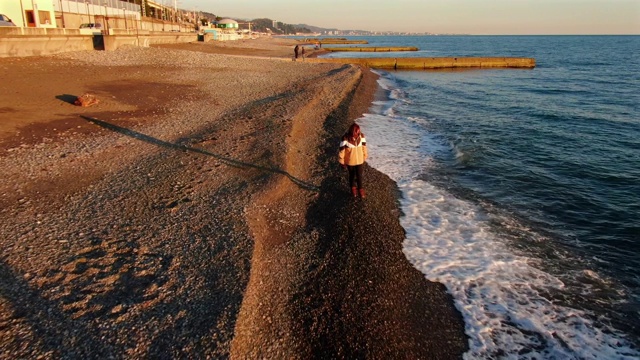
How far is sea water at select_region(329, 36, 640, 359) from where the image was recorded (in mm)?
5707

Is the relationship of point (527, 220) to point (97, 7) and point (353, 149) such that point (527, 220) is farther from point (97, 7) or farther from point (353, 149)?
point (97, 7)

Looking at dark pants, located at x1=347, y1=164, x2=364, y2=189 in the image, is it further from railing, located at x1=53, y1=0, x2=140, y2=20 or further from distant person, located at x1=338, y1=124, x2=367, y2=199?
railing, located at x1=53, y1=0, x2=140, y2=20

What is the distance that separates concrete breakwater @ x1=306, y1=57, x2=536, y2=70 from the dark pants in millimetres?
42840

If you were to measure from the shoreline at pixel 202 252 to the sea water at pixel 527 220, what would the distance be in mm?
699

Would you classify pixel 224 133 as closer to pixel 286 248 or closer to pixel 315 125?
pixel 315 125

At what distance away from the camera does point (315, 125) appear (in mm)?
15828

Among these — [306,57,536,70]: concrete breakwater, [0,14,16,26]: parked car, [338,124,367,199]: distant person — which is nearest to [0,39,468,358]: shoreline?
[338,124,367,199]: distant person

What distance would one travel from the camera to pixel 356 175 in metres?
9.17

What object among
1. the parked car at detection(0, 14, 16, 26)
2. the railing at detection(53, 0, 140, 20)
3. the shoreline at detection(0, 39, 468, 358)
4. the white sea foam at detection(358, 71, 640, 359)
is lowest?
the white sea foam at detection(358, 71, 640, 359)

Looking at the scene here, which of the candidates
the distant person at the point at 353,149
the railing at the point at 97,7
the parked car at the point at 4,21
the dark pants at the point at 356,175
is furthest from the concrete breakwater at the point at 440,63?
the distant person at the point at 353,149

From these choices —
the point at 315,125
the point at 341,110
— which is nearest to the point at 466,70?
the point at 341,110

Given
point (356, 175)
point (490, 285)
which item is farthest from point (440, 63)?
point (490, 285)

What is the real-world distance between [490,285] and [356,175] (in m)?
3.79

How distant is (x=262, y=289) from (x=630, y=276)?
6.52m
